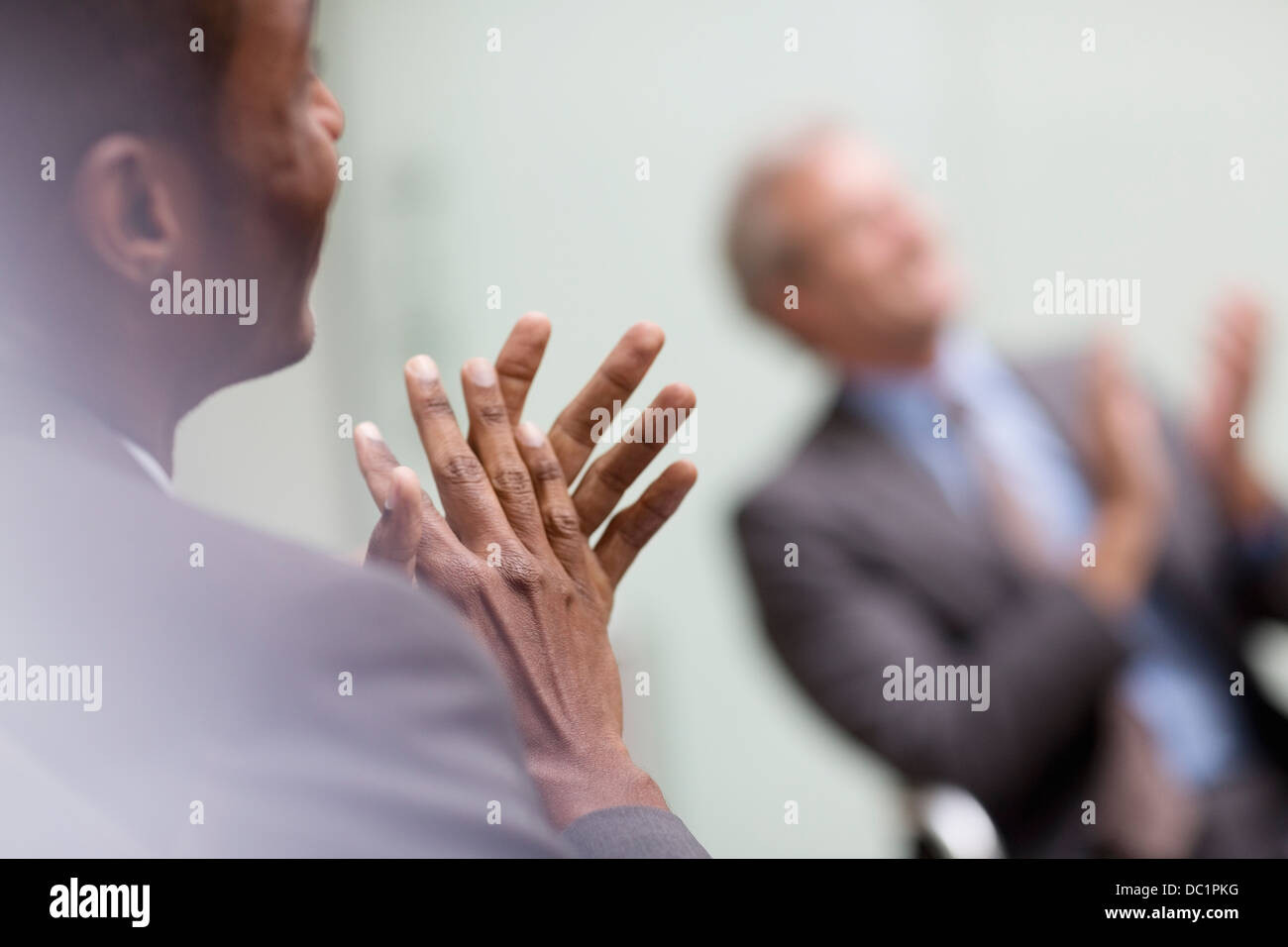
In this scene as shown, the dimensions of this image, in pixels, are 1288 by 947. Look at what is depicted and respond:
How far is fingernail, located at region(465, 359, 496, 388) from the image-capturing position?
60 centimetres

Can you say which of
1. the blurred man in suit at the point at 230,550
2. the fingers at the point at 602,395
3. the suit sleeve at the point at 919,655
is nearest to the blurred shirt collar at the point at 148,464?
the blurred man in suit at the point at 230,550

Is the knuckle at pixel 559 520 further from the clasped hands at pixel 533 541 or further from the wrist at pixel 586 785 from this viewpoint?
the wrist at pixel 586 785

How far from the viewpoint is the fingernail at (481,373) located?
0.60 meters

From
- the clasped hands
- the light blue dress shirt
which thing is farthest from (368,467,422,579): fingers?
the light blue dress shirt

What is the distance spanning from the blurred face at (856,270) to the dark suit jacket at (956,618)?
0.47 ft

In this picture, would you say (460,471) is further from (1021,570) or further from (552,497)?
(1021,570)

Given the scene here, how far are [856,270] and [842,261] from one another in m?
0.02

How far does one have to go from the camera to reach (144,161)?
20.7 inches

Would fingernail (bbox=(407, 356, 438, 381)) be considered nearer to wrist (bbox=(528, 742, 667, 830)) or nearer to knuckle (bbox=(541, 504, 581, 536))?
knuckle (bbox=(541, 504, 581, 536))

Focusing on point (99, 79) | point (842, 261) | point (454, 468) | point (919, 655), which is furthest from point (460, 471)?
point (842, 261)

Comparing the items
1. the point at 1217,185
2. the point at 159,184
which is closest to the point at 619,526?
the point at 159,184

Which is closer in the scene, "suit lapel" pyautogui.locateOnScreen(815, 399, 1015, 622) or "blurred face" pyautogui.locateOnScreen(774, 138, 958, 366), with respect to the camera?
"suit lapel" pyautogui.locateOnScreen(815, 399, 1015, 622)

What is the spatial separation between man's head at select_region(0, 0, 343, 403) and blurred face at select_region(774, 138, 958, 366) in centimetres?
82
